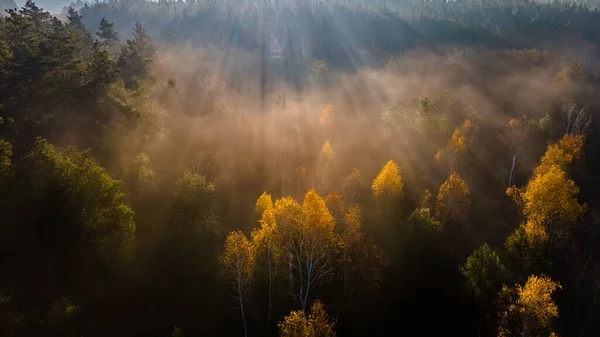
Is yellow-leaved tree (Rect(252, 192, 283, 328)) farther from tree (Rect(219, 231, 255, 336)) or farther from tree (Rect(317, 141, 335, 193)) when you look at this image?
tree (Rect(317, 141, 335, 193))

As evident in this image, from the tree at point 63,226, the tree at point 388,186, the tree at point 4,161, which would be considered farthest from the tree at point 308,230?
the tree at point 4,161

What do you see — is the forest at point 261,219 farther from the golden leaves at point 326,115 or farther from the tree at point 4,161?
the golden leaves at point 326,115

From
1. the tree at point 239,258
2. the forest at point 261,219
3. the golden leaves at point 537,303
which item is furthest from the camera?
the forest at point 261,219

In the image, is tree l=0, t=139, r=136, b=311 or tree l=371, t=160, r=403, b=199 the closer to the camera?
tree l=0, t=139, r=136, b=311

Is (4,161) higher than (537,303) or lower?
higher

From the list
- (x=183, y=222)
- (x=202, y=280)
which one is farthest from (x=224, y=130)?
(x=202, y=280)

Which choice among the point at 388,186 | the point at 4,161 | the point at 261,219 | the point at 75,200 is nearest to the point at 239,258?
the point at 261,219

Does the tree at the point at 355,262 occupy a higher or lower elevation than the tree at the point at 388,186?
lower

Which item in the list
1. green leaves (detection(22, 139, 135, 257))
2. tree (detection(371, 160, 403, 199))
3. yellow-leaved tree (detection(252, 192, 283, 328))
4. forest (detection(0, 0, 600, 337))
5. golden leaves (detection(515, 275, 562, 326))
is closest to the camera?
golden leaves (detection(515, 275, 562, 326))

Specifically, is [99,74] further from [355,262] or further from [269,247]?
[355,262]

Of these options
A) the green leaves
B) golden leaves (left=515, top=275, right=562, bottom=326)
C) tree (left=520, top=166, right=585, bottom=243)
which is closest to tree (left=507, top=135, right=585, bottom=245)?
tree (left=520, top=166, right=585, bottom=243)

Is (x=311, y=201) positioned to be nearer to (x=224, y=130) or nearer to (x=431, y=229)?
(x=431, y=229)
